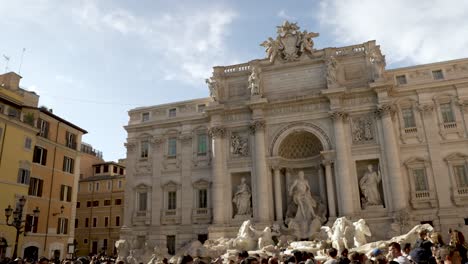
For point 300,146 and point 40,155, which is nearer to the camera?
point 300,146

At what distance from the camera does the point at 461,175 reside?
24547mm

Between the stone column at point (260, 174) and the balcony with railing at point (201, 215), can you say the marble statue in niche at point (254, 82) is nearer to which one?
the stone column at point (260, 174)

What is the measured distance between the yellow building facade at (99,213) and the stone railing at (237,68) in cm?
2386

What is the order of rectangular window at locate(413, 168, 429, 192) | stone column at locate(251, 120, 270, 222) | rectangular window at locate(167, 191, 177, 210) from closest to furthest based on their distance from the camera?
rectangular window at locate(413, 168, 429, 192)
stone column at locate(251, 120, 270, 222)
rectangular window at locate(167, 191, 177, 210)

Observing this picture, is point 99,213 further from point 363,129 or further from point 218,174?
point 363,129

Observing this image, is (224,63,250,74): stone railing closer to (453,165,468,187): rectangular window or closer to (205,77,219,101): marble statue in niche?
(205,77,219,101): marble statue in niche

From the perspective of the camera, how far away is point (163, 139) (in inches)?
1257

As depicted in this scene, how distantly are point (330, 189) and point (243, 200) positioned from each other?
6093 millimetres

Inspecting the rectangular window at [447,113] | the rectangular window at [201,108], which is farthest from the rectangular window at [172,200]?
the rectangular window at [447,113]

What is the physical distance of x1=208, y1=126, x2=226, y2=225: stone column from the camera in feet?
89.7

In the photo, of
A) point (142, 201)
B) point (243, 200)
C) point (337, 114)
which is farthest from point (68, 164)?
point (337, 114)

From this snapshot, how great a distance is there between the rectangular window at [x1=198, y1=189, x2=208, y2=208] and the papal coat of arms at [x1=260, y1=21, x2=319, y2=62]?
11.2 m

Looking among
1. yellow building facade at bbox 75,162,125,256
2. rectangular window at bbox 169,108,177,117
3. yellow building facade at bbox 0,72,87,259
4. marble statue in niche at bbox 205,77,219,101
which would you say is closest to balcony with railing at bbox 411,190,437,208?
marble statue in niche at bbox 205,77,219,101

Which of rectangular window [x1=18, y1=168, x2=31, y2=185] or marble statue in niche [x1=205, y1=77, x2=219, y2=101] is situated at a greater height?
marble statue in niche [x1=205, y1=77, x2=219, y2=101]
